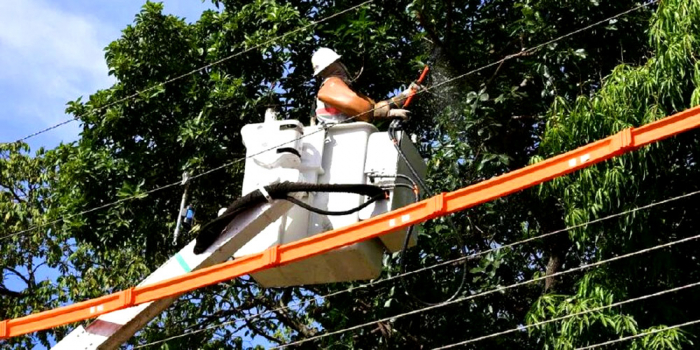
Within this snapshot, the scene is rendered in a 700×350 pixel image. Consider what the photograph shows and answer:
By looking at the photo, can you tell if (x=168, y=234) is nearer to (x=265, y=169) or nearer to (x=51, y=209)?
(x=51, y=209)

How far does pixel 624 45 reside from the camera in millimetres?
10359

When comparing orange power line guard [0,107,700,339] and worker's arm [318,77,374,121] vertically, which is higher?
worker's arm [318,77,374,121]

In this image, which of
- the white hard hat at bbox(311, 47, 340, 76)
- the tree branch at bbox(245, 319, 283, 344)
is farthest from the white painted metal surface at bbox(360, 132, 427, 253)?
the tree branch at bbox(245, 319, 283, 344)

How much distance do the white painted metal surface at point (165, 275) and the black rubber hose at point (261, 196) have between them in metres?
0.03

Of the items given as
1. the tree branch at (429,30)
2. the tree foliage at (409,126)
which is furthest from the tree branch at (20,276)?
the tree branch at (429,30)

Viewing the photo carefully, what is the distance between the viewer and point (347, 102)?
24.6 ft

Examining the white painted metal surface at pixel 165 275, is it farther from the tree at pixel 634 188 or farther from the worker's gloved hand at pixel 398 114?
the tree at pixel 634 188

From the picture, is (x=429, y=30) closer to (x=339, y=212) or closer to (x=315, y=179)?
(x=315, y=179)

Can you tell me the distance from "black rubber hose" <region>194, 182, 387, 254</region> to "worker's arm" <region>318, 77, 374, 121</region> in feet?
1.71

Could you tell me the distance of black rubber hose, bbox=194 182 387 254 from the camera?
7066mm

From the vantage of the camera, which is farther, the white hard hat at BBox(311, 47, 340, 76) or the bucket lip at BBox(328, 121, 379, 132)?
the white hard hat at BBox(311, 47, 340, 76)

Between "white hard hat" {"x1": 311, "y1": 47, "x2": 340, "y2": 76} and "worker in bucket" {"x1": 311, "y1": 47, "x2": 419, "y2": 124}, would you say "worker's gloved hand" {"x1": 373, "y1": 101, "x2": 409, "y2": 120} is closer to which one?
"worker in bucket" {"x1": 311, "y1": 47, "x2": 419, "y2": 124}

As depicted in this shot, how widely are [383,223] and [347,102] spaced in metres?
1.30

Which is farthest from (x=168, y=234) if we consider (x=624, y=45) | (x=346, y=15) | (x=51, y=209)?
(x=624, y=45)
